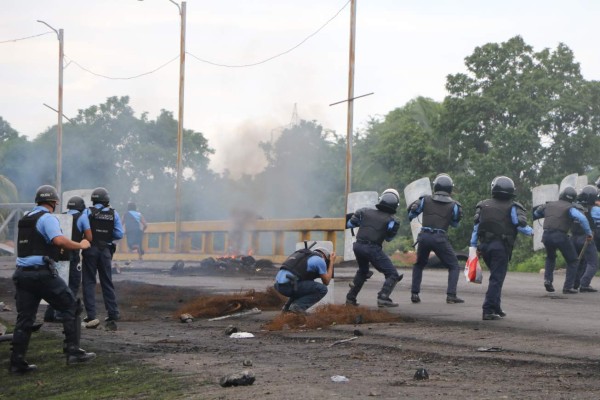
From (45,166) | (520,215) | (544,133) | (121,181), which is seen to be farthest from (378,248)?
(45,166)

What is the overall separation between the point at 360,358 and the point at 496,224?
4.09 meters

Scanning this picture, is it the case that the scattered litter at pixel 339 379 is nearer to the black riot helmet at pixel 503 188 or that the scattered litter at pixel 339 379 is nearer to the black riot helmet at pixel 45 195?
the black riot helmet at pixel 45 195

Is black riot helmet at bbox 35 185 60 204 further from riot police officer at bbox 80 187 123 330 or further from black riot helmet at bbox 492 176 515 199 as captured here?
black riot helmet at bbox 492 176 515 199

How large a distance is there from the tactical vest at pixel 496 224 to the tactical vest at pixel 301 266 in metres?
2.29

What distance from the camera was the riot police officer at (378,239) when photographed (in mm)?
16172

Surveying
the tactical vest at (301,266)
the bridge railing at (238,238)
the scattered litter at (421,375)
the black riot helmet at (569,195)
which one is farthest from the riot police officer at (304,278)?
the bridge railing at (238,238)

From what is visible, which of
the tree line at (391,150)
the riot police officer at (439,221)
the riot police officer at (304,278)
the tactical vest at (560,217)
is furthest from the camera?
the tree line at (391,150)

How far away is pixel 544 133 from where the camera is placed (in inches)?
1662

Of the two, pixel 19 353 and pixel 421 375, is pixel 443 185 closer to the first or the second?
pixel 19 353

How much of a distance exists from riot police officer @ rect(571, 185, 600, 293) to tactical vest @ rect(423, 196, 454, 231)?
147 inches

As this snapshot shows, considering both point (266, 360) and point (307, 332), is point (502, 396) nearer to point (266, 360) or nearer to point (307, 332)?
point (266, 360)

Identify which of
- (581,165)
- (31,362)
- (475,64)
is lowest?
(31,362)

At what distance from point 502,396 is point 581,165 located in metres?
36.1

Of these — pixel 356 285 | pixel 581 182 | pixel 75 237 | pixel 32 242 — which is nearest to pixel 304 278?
pixel 356 285
